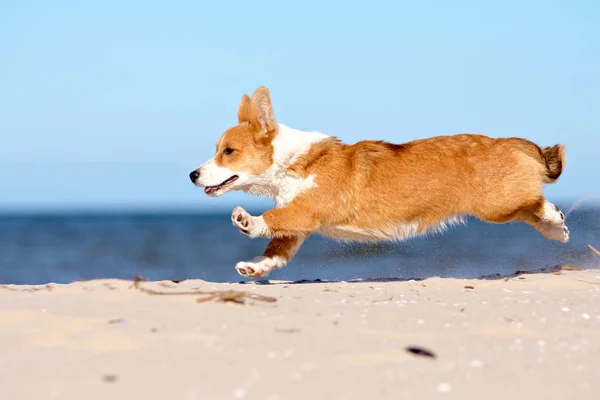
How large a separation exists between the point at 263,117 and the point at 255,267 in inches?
45.2

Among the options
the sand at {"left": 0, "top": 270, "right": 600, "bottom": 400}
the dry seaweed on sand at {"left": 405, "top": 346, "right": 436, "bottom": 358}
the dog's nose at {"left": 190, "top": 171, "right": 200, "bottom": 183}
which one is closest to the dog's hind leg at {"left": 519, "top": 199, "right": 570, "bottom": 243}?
the sand at {"left": 0, "top": 270, "right": 600, "bottom": 400}

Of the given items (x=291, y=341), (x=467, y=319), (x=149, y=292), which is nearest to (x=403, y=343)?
(x=291, y=341)

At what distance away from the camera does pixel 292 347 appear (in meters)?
2.92

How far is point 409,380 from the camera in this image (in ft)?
8.37

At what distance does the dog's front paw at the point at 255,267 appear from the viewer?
5.73 metres

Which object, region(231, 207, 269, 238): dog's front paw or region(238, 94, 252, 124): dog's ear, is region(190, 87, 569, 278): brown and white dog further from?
region(231, 207, 269, 238): dog's front paw

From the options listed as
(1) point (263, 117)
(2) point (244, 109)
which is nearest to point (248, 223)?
(1) point (263, 117)

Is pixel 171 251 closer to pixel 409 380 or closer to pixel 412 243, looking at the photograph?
pixel 412 243

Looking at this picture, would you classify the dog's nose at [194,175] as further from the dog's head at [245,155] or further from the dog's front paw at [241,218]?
the dog's front paw at [241,218]

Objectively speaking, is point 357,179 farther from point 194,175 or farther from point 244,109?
point 194,175

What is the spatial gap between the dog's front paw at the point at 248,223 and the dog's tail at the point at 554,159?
2.42 m

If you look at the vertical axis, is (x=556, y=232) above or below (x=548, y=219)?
below

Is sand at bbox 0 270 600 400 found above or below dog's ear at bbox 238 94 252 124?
below

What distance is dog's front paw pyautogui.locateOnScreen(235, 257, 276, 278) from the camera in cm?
573
